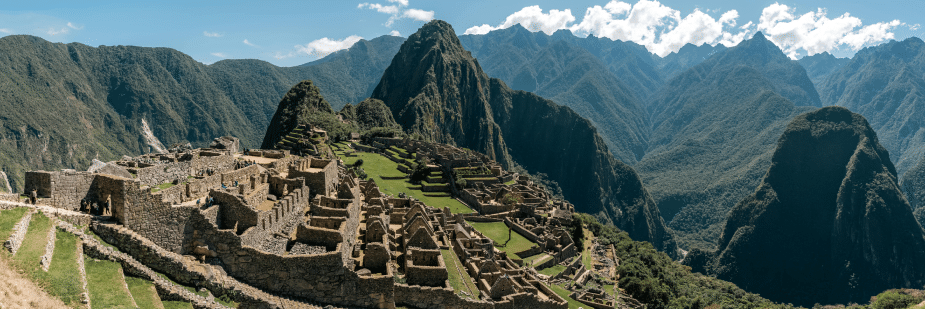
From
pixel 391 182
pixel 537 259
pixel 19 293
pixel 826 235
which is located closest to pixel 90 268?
pixel 19 293

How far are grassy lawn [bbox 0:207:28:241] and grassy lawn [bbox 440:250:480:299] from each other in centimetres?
1614

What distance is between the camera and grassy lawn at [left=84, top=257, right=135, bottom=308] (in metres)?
13.6

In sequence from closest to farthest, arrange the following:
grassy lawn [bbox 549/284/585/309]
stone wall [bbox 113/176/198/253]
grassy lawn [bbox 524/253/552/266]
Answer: stone wall [bbox 113/176/198/253], grassy lawn [bbox 549/284/585/309], grassy lawn [bbox 524/253/552/266]

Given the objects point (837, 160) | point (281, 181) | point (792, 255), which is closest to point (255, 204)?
point (281, 181)

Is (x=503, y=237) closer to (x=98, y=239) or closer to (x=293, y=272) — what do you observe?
(x=293, y=272)

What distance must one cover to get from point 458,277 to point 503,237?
2548 cm

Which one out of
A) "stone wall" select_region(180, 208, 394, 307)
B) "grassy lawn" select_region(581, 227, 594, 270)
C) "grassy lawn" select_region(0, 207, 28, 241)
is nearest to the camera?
"grassy lawn" select_region(0, 207, 28, 241)

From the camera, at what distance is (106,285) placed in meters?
14.4

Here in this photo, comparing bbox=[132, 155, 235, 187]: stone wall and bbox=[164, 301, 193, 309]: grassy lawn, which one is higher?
bbox=[132, 155, 235, 187]: stone wall

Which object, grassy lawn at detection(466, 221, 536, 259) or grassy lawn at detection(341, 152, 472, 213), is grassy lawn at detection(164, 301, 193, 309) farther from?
grassy lawn at detection(341, 152, 472, 213)

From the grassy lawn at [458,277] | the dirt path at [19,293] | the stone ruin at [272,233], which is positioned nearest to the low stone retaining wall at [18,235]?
the dirt path at [19,293]

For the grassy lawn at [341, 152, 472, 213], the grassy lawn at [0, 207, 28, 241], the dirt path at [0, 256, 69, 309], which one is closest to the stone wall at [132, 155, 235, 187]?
the grassy lawn at [0, 207, 28, 241]

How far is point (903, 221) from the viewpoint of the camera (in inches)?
6747

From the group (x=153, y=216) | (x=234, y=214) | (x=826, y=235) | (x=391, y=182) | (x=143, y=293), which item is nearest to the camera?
(x=143, y=293)
